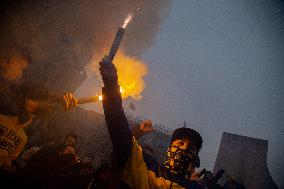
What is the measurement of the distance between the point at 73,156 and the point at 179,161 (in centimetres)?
415

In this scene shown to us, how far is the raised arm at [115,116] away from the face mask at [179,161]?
4.22 ft

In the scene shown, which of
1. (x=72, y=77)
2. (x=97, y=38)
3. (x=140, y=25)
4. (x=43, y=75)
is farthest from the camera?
(x=140, y=25)

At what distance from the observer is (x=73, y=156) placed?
654 centimetres

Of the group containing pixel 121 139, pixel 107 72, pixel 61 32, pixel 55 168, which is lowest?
pixel 55 168

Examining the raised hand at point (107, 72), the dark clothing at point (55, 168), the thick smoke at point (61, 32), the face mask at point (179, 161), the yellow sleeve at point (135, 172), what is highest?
the thick smoke at point (61, 32)

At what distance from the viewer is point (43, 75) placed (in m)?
18.3

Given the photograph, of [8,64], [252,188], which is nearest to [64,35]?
[8,64]

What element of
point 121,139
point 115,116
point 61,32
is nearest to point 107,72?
point 115,116

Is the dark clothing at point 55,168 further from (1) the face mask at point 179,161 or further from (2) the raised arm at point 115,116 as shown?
(2) the raised arm at point 115,116

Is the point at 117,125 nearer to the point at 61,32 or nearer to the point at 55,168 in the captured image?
the point at 55,168

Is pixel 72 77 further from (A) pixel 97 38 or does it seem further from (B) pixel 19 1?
(B) pixel 19 1

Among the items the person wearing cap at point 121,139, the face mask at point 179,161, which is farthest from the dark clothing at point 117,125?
the face mask at point 179,161

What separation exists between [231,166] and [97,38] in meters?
16.0

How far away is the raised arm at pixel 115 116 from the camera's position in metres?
2.12
